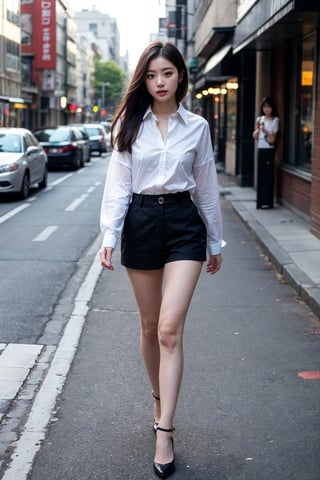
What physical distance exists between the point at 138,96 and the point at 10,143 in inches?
629

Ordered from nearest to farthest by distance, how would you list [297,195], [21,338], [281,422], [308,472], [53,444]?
[308,472]
[53,444]
[281,422]
[21,338]
[297,195]

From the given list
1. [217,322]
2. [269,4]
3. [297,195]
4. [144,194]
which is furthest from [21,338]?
[297,195]

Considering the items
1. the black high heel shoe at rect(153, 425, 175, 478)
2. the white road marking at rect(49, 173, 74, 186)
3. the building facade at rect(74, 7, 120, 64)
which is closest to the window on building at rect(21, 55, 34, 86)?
the white road marking at rect(49, 173, 74, 186)

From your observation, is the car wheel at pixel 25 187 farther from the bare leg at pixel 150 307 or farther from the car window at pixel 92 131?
the car window at pixel 92 131

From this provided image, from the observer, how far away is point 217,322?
23.4 ft

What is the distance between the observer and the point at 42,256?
10.9 m

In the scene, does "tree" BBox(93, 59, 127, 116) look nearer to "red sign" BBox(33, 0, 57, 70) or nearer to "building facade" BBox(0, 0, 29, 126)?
"red sign" BBox(33, 0, 57, 70)

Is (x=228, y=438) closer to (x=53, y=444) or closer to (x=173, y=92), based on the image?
(x=53, y=444)

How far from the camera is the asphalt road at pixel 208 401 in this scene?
4.00m

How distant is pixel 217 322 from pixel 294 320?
0.68m

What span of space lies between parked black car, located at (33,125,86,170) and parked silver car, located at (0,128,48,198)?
762cm

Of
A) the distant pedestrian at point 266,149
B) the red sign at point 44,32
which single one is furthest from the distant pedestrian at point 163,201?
the red sign at point 44,32

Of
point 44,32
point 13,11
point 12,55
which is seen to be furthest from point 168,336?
point 44,32

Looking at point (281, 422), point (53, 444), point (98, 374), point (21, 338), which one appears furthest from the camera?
point (21, 338)
